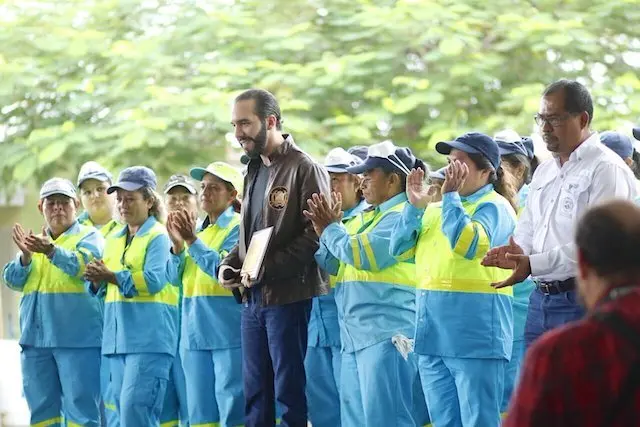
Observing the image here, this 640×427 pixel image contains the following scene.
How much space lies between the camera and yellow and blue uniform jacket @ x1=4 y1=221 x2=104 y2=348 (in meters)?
6.54

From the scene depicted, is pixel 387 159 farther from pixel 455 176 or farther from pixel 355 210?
pixel 355 210

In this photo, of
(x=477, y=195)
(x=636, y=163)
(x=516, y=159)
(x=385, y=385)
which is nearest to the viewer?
(x=477, y=195)

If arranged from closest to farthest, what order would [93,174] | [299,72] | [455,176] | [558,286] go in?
[558,286] < [455,176] < [93,174] < [299,72]

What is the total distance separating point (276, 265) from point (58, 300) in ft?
6.67

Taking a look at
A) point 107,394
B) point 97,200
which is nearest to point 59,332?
point 107,394

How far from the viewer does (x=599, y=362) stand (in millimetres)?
2256

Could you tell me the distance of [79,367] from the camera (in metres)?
6.58

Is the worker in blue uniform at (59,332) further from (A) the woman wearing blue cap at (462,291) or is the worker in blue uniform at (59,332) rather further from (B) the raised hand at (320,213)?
(A) the woman wearing blue cap at (462,291)

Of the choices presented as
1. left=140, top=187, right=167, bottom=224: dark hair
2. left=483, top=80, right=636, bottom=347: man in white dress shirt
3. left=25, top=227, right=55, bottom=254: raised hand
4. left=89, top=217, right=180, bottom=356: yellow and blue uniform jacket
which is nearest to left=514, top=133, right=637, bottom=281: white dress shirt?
left=483, top=80, right=636, bottom=347: man in white dress shirt

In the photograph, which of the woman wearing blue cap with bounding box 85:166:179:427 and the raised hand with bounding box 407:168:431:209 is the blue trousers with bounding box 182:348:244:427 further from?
the raised hand with bounding box 407:168:431:209

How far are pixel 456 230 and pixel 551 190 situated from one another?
534 millimetres

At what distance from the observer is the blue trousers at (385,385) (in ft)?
17.6

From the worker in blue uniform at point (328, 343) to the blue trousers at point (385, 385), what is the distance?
0.63 m

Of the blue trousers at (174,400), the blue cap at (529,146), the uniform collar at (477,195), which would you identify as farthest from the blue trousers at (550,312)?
the blue trousers at (174,400)
